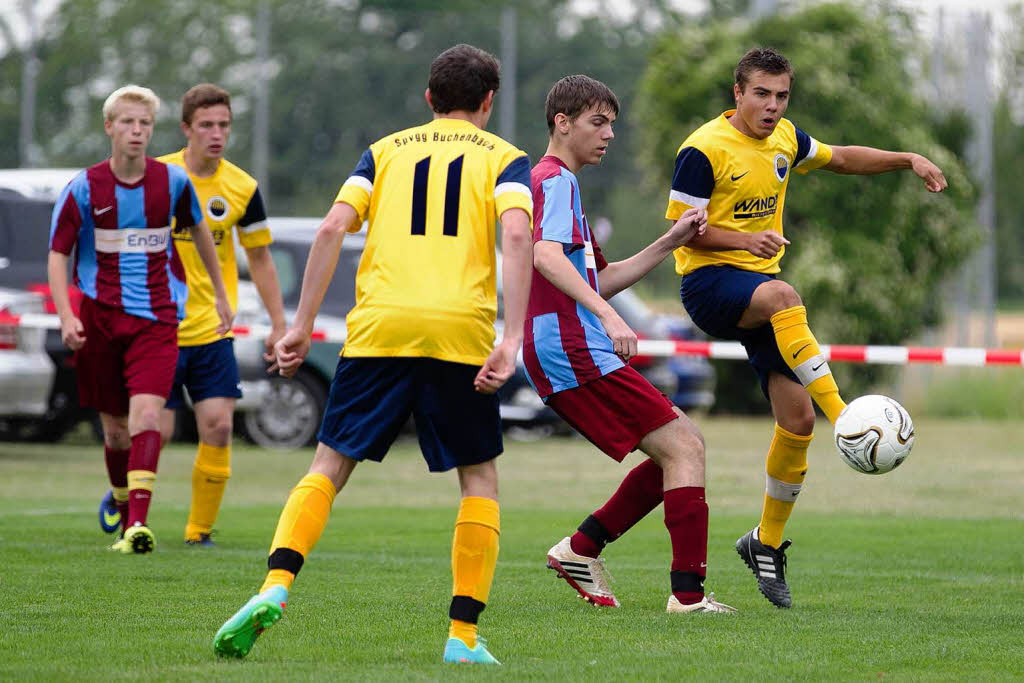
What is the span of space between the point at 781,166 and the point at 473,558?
2.59 meters

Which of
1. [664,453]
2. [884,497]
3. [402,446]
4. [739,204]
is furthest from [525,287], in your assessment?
[402,446]

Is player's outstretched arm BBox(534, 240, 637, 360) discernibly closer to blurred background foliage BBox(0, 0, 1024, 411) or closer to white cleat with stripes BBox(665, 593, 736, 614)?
white cleat with stripes BBox(665, 593, 736, 614)

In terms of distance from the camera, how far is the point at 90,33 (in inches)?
1404

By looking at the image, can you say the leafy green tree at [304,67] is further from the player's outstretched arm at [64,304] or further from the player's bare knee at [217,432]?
the player's outstretched arm at [64,304]

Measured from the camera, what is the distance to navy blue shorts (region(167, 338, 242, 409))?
28.9 ft

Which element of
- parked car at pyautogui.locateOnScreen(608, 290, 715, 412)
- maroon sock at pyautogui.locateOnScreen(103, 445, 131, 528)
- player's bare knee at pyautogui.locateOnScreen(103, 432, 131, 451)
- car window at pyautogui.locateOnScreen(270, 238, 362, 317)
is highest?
player's bare knee at pyautogui.locateOnScreen(103, 432, 131, 451)

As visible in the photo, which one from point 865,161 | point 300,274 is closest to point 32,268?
point 300,274

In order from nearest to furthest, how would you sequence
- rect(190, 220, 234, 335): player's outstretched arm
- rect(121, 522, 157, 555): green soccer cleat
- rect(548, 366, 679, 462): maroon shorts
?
rect(548, 366, 679, 462): maroon shorts → rect(121, 522, 157, 555): green soccer cleat → rect(190, 220, 234, 335): player's outstretched arm

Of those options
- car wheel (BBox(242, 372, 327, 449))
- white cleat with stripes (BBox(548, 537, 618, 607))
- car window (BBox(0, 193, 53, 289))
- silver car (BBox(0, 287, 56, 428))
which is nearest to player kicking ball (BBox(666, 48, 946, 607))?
white cleat with stripes (BBox(548, 537, 618, 607))

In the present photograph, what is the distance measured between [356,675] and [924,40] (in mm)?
20958

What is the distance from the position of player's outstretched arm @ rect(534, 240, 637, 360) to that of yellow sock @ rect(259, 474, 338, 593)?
103cm

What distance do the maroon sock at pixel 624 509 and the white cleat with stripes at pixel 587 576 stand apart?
0.03 metres

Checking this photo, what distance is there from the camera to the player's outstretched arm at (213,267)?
8.46 metres

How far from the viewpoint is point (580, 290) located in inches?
229
